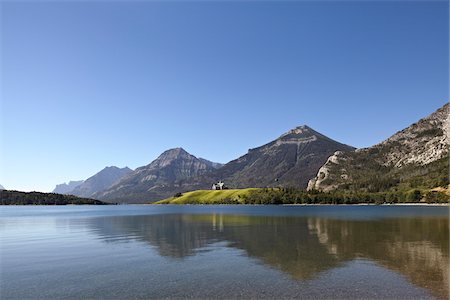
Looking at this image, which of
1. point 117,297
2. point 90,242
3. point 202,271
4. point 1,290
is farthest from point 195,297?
point 90,242

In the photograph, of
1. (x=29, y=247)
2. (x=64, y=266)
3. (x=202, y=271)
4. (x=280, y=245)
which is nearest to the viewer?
(x=202, y=271)

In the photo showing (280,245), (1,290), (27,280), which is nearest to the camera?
(1,290)

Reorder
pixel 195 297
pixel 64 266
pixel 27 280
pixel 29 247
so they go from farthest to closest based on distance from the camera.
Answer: pixel 29 247
pixel 64 266
pixel 27 280
pixel 195 297

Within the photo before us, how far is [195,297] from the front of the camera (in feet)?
91.6

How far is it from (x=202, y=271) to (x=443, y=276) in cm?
2334

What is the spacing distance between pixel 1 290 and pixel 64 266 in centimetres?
1031

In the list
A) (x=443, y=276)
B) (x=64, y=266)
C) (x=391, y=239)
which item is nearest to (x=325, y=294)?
(x=443, y=276)

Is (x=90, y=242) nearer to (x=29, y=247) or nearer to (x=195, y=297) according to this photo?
(x=29, y=247)

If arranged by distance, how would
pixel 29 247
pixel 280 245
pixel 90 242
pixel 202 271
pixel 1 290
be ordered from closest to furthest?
pixel 1 290
pixel 202 271
pixel 280 245
pixel 29 247
pixel 90 242

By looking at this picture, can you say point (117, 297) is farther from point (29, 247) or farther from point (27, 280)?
point (29, 247)

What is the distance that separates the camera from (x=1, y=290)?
31406 mm

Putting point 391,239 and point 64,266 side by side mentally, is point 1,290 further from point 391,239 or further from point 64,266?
point 391,239

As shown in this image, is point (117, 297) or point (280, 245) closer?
point (117, 297)

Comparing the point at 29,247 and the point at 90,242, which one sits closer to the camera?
the point at 29,247
